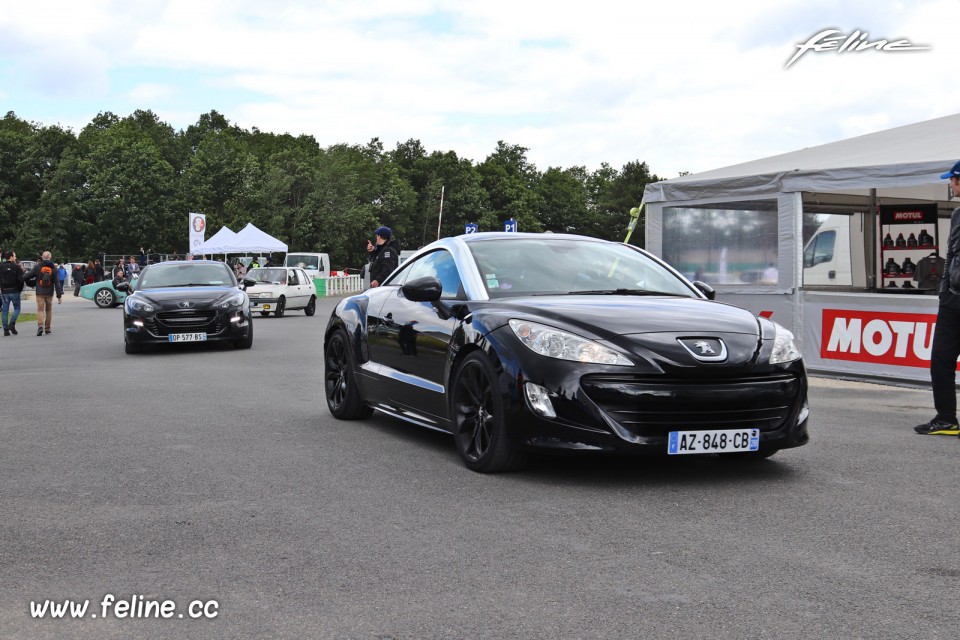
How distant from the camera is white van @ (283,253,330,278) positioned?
53.9m

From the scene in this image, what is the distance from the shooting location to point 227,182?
285 feet

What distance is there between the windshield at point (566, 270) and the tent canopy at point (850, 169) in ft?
20.9

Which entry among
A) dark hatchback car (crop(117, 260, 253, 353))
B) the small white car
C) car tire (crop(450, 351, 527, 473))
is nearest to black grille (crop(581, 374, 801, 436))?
car tire (crop(450, 351, 527, 473))

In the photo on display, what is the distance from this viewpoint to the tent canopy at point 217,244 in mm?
46406

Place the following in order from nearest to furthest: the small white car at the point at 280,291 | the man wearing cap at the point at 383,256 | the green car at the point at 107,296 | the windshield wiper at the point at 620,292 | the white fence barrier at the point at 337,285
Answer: the windshield wiper at the point at 620,292 < the man wearing cap at the point at 383,256 < the small white car at the point at 280,291 < the green car at the point at 107,296 < the white fence barrier at the point at 337,285

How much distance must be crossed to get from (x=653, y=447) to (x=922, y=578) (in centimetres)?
187

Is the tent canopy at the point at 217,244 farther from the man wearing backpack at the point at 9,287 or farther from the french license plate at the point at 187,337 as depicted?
the french license plate at the point at 187,337

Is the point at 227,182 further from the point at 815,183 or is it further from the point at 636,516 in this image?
the point at 636,516

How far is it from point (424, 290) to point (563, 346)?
1.45 m

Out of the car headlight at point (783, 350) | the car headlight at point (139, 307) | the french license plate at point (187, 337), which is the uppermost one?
the car headlight at point (139, 307)

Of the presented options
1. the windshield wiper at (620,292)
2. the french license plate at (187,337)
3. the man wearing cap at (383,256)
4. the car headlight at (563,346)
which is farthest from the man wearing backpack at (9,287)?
the car headlight at (563,346)

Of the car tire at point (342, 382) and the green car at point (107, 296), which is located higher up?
the green car at point (107, 296)

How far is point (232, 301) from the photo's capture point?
58.4 feet

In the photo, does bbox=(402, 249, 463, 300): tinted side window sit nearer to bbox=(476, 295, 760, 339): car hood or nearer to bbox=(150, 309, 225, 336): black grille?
bbox=(476, 295, 760, 339): car hood
